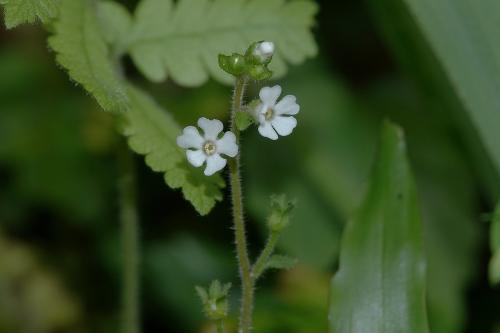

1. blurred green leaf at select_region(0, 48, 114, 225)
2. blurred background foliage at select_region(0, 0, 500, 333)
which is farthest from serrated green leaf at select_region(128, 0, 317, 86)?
blurred green leaf at select_region(0, 48, 114, 225)

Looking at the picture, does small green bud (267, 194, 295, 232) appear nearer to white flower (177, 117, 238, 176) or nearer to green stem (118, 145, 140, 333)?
white flower (177, 117, 238, 176)

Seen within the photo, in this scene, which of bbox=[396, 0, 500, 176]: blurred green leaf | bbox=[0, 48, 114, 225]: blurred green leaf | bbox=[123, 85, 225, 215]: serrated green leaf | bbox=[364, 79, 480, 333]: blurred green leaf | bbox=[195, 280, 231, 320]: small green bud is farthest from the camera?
bbox=[0, 48, 114, 225]: blurred green leaf

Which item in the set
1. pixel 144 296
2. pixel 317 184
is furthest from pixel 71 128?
pixel 317 184

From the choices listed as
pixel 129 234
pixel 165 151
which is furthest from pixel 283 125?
Answer: pixel 129 234

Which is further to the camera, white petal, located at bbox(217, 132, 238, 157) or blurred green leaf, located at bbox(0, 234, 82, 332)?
blurred green leaf, located at bbox(0, 234, 82, 332)

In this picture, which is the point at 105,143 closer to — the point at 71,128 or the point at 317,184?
the point at 71,128

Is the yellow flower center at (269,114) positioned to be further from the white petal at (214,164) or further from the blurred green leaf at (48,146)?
the blurred green leaf at (48,146)
